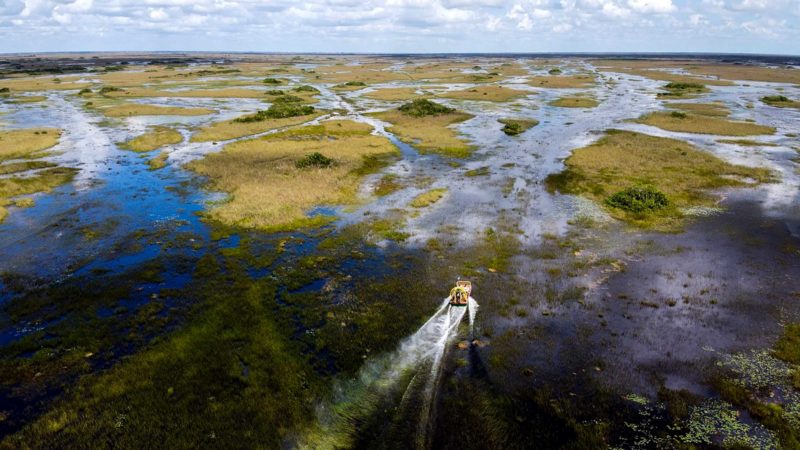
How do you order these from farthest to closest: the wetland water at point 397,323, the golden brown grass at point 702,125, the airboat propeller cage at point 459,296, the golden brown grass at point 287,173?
the golden brown grass at point 702,125 → the golden brown grass at point 287,173 → the airboat propeller cage at point 459,296 → the wetland water at point 397,323

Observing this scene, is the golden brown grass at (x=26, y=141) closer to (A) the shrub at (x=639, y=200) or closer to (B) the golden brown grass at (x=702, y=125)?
(A) the shrub at (x=639, y=200)

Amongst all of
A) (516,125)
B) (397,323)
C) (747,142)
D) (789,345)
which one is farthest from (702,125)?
(397,323)

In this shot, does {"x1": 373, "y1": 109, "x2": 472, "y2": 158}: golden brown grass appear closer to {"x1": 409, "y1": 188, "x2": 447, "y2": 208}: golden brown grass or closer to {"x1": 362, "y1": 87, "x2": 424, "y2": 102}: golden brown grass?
{"x1": 409, "y1": 188, "x2": 447, "y2": 208}: golden brown grass

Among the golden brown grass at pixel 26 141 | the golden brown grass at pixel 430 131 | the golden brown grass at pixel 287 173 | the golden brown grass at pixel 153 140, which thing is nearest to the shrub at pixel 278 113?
the golden brown grass at pixel 287 173

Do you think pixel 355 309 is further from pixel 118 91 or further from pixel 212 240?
pixel 118 91

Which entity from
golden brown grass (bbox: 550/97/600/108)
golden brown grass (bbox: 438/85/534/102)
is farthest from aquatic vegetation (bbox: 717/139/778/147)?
golden brown grass (bbox: 438/85/534/102)

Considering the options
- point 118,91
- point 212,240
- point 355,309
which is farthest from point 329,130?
point 118,91
